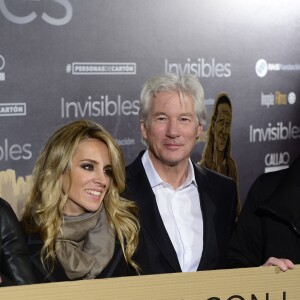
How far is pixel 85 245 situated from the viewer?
2.76m

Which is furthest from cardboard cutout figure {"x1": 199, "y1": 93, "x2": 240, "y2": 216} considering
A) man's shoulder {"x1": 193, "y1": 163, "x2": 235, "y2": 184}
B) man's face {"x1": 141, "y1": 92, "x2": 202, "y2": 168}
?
man's face {"x1": 141, "y1": 92, "x2": 202, "y2": 168}

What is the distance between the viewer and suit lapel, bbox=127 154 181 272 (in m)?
2.98

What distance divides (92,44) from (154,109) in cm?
117

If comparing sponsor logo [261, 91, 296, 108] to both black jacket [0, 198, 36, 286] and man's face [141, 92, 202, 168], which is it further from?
black jacket [0, 198, 36, 286]

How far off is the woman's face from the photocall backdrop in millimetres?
1203

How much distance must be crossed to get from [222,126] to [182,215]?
1.85 metres

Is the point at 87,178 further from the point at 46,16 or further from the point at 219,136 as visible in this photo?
the point at 219,136

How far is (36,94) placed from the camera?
3.91 m

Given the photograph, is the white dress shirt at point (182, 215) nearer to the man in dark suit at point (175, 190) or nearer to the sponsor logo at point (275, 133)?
the man in dark suit at point (175, 190)

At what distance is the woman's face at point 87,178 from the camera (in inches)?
105

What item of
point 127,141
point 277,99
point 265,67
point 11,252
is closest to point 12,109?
point 127,141

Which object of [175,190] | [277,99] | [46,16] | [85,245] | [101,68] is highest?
[46,16]

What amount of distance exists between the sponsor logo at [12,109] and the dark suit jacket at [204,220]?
3.07 feet

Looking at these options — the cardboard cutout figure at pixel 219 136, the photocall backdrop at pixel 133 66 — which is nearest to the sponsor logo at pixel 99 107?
the photocall backdrop at pixel 133 66
